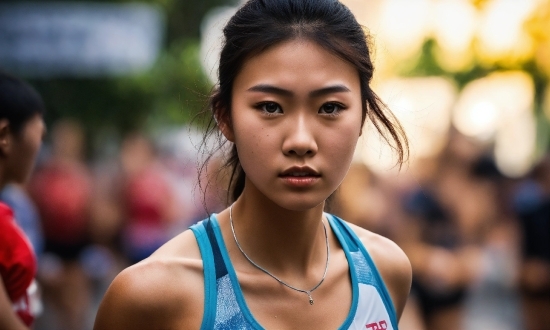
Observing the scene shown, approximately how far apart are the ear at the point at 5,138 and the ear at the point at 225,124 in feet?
3.94

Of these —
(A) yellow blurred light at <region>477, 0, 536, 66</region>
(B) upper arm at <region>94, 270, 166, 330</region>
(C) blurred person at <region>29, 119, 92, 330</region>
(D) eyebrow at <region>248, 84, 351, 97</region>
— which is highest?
(A) yellow blurred light at <region>477, 0, 536, 66</region>

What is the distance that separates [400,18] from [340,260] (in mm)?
16489

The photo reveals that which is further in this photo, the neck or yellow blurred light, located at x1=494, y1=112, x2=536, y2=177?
yellow blurred light, located at x1=494, y1=112, x2=536, y2=177

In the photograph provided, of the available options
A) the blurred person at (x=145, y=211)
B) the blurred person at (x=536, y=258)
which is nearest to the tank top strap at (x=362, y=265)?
the blurred person at (x=536, y=258)

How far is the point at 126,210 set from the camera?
367 inches

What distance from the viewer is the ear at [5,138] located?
371 cm

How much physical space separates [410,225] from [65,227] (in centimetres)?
378

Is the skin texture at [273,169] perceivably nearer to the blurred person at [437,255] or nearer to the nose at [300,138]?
the nose at [300,138]

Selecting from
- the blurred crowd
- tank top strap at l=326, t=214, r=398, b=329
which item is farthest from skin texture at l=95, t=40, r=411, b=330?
the blurred crowd

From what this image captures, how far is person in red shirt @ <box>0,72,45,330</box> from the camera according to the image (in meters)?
3.46

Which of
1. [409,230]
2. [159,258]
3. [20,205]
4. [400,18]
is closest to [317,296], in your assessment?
[159,258]

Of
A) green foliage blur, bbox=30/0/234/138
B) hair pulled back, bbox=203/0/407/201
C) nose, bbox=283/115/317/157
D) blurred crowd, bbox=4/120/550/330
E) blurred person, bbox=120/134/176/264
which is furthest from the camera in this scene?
green foliage blur, bbox=30/0/234/138

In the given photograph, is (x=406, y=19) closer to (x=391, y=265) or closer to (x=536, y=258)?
(x=536, y=258)

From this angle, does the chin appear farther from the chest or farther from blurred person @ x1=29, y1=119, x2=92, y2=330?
blurred person @ x1=29, y1=119, x2=92, y2=330
